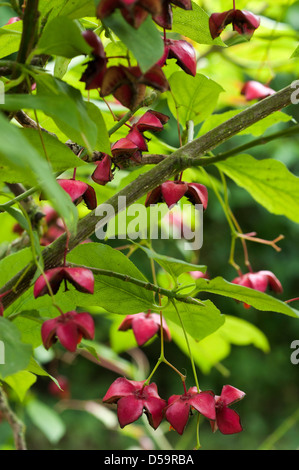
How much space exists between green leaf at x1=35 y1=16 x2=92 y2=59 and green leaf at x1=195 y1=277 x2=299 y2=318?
192 mm

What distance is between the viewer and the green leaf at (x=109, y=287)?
460 mm

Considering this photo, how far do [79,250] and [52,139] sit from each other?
0.37 feet

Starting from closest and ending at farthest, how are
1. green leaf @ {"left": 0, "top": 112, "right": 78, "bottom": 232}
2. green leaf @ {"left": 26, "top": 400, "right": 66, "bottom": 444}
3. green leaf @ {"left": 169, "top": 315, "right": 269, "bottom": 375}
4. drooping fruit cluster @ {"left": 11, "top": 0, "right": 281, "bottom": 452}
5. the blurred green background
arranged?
green leaf @ {"left": 0, "top": 112, "right": 78, "bottom": 232}
drooping fruit cluster @ {"left": 11, "top": 0, "right": 281, "bottom": 452}
green leaf @ {"left": 169, "top": 315, "right": 269, "bottom": 375}
green leaf @ {"left": 26, "top": 400, "right": 66, "bottom": 444}
the blurred green background

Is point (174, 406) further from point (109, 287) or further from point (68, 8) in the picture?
point (68, 8)

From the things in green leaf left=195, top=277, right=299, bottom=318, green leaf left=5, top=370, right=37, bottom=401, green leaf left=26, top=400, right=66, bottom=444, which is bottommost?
green leaf left=26, top=400, right=66, bottom=444

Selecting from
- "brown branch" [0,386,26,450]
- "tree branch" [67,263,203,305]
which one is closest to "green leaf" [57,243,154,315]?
"tree branch" [67,263,203,305]

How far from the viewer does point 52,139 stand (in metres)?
0.39

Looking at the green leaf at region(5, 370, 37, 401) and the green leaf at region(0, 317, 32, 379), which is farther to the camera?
the green leaf at region(5, 370, 37, 401)

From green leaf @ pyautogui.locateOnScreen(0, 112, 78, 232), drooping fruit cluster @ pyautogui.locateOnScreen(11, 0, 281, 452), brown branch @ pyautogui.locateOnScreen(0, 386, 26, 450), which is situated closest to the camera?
green leaf @ pyautogui.locateOnScreen(0, 112, 78, 232)

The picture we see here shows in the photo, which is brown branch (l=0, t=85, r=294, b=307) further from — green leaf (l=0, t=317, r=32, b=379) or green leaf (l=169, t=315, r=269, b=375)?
green leaf (l=169, t=315, r=269, b=375)

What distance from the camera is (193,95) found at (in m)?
0.55

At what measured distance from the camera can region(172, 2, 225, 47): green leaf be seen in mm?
435

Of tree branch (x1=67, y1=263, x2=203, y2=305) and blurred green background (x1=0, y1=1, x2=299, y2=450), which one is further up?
tree branch (x1=67, y1=263, x2=203, y2=305)
